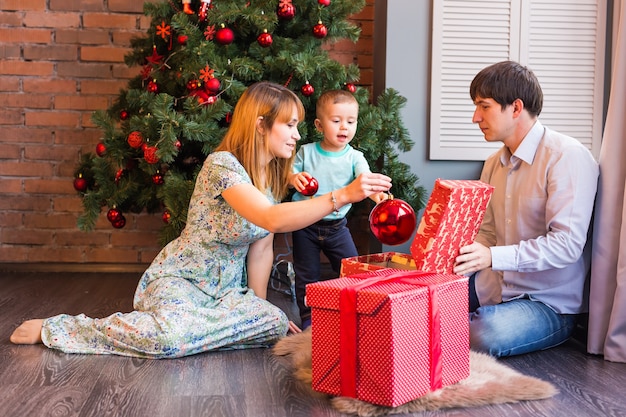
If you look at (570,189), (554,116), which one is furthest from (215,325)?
(554,116)

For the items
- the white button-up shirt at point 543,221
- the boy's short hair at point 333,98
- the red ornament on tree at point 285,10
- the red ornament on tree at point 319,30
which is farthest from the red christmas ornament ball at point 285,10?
the white button-up shirt at point 543,221

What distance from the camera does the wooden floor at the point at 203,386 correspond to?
1.67 metres

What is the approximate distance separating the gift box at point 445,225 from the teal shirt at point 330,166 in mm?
884

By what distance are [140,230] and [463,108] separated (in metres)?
1.87

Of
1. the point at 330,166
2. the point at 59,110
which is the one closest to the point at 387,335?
the point at 330,166

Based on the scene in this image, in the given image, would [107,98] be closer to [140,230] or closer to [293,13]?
[140,230]

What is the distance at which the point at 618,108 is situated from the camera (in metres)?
2.15

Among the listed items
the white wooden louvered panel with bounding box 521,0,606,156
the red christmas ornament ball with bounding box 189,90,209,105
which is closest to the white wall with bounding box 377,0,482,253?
the white wooden louvered panel with bounding box 521,0,606,156

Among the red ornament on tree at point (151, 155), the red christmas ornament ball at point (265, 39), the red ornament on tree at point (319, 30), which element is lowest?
the red ornament on tree at point (151, 155)

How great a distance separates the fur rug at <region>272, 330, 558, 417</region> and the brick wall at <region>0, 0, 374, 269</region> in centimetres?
228

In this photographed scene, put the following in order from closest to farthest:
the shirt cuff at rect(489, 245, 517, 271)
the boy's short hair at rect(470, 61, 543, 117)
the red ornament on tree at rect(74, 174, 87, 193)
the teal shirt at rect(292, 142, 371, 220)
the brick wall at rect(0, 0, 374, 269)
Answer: the shirt cuff at rect(489, 245, 517, 271) → the boy's short hair at rect(470, 61, 543, 117) → the teal shirt at rect(292, 142, 371, 220) → the red ornament on tree at rect(74, 174, 87, 193) → the brick wall at rect(0, 0, 374, 269)

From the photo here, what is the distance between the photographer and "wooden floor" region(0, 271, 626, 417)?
65.9 inches

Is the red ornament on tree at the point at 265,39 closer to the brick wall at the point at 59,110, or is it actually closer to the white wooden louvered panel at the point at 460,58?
the white wooden louvered panel at the point at 460,58

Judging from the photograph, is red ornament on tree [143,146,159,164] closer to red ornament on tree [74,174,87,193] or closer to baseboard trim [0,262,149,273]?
red ornament on tree [74,174,87,193]
